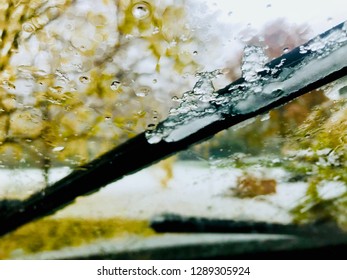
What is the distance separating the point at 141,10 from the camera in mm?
1033

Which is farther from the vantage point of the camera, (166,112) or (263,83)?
(166,112)

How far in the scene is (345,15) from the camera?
0.84 meters

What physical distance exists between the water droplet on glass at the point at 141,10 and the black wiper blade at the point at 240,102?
35 centimetres

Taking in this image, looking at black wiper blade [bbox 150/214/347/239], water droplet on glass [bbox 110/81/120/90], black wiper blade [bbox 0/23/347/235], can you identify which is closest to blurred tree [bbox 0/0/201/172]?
water droplet on glass [bbox 110/81/120/90]

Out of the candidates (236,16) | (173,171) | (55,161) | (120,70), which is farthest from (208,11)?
(55,161)

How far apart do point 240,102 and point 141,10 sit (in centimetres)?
45

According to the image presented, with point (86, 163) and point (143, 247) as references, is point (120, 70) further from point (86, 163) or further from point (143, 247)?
point (143, 247)

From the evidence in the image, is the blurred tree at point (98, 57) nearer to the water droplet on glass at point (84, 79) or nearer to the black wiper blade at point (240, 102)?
the water droplet on glass at point (84, 79)

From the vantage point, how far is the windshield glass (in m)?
0.92

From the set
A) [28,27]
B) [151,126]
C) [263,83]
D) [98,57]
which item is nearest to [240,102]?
[263,83]

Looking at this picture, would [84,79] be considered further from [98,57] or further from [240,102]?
[240,102]

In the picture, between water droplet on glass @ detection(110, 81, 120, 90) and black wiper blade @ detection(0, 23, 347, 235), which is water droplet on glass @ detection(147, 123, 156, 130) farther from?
water droplet on glass @ detection(110, 81, 120, 90)

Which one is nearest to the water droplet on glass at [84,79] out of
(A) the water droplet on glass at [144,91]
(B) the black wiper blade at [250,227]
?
(A) the water droplet on glass at [144,91]

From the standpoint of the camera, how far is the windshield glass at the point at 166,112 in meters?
0.92
